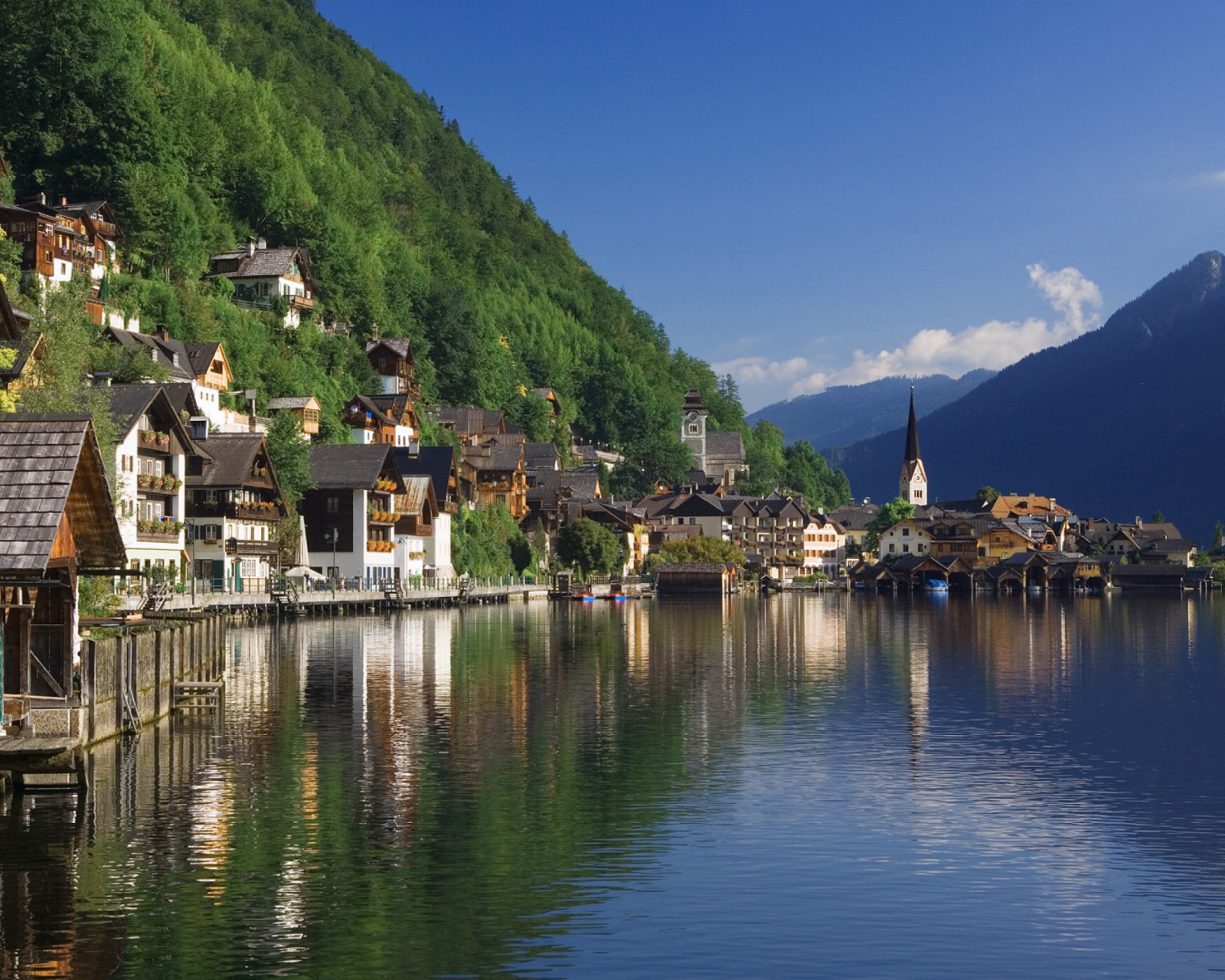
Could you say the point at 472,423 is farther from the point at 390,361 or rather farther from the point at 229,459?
the point at 229,459

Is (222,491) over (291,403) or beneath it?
beneath

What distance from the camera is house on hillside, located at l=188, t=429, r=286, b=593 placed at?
97.2 metres

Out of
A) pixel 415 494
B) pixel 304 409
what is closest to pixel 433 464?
pixel 415 494

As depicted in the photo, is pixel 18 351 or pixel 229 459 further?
pixel 229 459

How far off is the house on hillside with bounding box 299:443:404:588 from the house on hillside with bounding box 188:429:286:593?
13.7 m

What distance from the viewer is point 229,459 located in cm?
9806

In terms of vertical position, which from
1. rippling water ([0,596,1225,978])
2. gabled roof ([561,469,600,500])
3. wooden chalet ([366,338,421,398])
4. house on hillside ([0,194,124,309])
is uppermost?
house on hillside ([0,194,124,309])

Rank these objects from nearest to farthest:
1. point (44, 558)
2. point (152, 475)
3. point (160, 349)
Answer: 1. point (44, 558)
2. point (152, 475)
3. point (160, 349)

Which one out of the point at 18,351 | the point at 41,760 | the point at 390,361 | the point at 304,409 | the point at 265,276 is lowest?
the point at 41,760

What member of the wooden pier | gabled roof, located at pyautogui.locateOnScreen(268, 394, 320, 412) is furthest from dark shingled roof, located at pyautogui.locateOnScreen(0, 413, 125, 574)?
gabled roof, located at pyautogui.locateOnScreen(268, 394, 320, 412)

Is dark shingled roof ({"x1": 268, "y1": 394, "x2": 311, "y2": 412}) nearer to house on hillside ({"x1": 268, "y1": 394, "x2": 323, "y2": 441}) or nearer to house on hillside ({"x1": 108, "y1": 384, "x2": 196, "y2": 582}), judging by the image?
house on hillside ({"x1": 268, "y1": 394, "x2": 323, "y2": 441})

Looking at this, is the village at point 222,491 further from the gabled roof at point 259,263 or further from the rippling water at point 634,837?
the rippling water at point 634,837

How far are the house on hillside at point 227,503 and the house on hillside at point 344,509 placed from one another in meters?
13.7

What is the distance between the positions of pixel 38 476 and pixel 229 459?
71.3 metres
